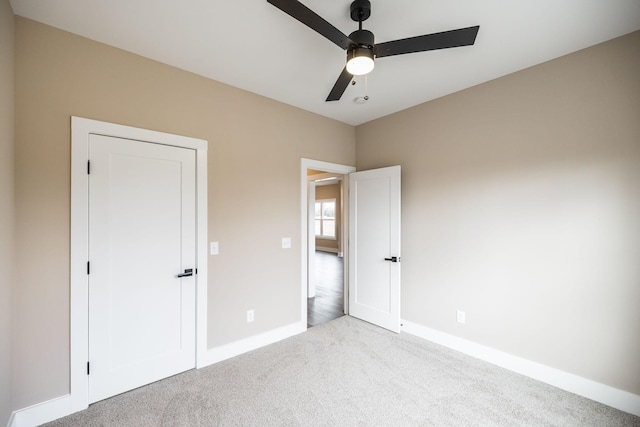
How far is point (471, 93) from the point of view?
2.81 m

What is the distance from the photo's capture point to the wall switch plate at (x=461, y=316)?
2846 mm

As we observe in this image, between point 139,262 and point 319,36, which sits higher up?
point 319,36

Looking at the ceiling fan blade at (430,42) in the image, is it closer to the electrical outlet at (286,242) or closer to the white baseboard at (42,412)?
the electrical outlet at (286,242)

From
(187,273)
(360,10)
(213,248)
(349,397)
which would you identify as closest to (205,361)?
(187,273)

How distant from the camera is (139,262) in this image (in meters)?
2.23

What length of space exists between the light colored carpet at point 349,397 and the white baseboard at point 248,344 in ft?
0.25

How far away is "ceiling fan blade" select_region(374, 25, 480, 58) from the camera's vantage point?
5.01ft

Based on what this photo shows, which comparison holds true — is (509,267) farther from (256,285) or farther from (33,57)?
(33,57)

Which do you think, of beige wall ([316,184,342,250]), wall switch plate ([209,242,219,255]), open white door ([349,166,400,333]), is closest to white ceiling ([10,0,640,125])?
open white door ([349,166,400,333])

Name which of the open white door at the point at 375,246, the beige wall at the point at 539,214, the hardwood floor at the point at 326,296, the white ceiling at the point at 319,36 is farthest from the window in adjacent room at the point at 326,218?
the white ceiling at the point at 319,36

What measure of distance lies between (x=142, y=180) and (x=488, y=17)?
2904mm

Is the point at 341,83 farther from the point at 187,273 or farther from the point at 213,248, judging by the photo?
the point at 187,273

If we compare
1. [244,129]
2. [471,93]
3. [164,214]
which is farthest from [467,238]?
[164,214]

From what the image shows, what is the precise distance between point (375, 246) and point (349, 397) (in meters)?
1.82
